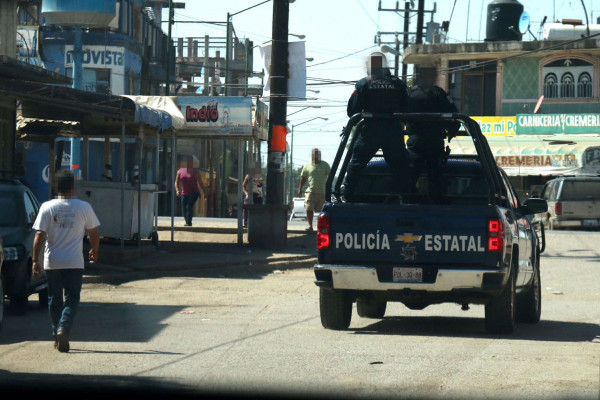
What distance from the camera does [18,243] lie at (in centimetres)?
1310

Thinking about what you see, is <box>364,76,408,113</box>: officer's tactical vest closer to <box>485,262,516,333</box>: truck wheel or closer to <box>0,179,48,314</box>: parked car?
<box>485,262,516,333</box>: truck wheel

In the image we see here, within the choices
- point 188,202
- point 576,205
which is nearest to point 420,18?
point 576,205

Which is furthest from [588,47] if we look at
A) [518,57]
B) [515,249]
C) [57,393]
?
[57,393]

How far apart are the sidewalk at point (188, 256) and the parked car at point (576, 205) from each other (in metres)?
11.1

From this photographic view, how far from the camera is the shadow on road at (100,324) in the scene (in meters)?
10.8

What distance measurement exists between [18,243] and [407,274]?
499 centimetres

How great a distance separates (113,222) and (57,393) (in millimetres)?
12351

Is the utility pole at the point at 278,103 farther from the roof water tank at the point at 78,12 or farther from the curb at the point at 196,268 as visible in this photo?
the roof water tank at the point at 78,12

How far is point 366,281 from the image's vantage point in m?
10.9

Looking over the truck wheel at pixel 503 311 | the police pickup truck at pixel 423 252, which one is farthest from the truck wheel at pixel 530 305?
the truck wheel at pixel 503 311

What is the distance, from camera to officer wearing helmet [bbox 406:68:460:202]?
11703 millimetres

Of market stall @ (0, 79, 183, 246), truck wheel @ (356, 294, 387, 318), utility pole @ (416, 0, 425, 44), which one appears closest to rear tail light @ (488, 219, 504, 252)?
truck wheel @ (356, 294, 387, 318)

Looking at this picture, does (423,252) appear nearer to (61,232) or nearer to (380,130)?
(380,130)

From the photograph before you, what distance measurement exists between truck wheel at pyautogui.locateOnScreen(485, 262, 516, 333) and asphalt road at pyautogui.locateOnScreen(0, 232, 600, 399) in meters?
0.18
